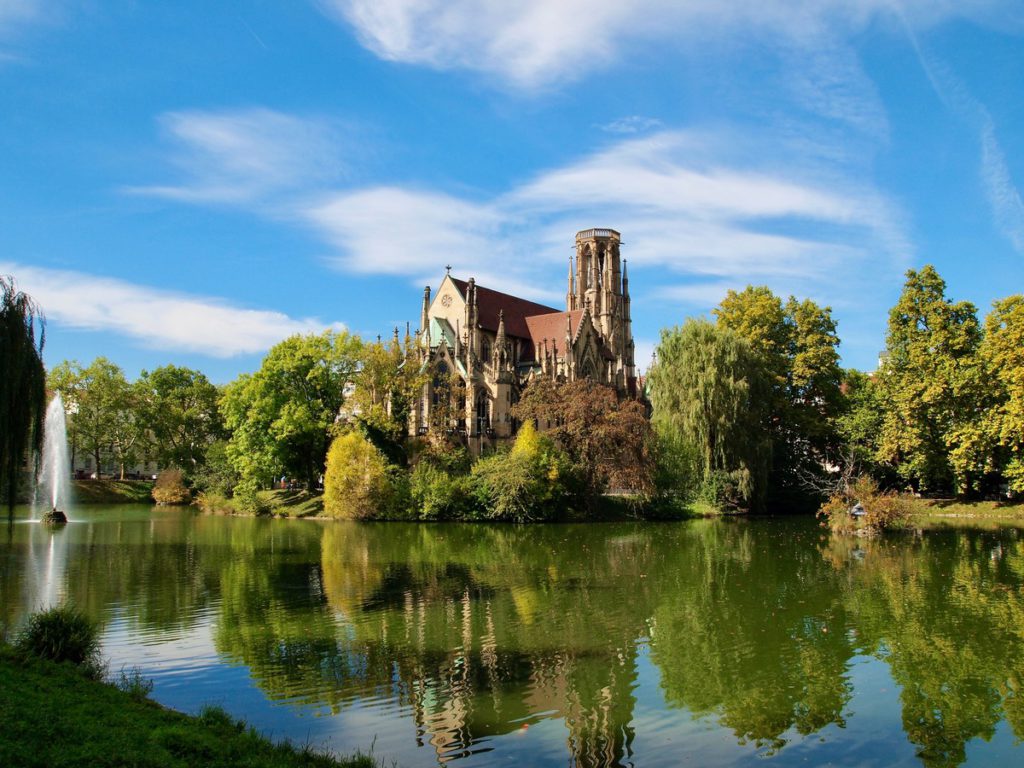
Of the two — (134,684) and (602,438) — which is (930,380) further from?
(134,684)

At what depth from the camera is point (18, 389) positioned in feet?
56.4

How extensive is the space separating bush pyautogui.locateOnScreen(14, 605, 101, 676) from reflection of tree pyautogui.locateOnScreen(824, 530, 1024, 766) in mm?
10866

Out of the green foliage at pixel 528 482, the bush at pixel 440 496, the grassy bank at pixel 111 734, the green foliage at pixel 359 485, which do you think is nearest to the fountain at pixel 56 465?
the green foliage at pixel 359 485

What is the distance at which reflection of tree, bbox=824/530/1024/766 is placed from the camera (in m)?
10.7

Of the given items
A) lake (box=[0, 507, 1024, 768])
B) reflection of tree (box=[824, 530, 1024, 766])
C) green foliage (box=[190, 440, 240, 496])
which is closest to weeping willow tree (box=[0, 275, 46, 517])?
lake (box=[0, 507, 1024, 768])

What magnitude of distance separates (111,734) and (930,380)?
143 ft

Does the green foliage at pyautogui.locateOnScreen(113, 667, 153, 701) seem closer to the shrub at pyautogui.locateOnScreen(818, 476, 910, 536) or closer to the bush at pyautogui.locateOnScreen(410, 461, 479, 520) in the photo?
the shrub at pyautogui.locateOnScreen(818, 476, 910, 536)

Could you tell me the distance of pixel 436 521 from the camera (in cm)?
4475

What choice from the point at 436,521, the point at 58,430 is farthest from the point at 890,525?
the point at 58,430

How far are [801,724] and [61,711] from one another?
876 centimetres

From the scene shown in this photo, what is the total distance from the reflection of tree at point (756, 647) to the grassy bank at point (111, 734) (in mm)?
5554

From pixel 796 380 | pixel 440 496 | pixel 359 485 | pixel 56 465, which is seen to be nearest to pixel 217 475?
pixel 56 465

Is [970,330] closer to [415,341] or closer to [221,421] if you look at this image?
[415,341]

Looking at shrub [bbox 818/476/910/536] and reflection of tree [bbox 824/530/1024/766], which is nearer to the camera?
reflection of tree [bbox 824/530/1024/766]
